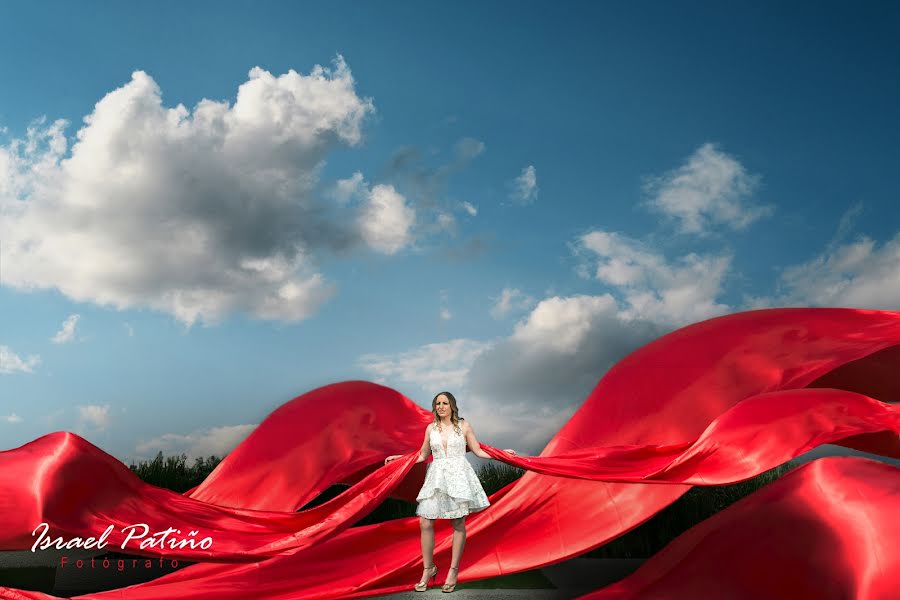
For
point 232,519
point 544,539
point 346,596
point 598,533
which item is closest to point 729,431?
point 598,533

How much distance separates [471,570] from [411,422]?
2623 mm

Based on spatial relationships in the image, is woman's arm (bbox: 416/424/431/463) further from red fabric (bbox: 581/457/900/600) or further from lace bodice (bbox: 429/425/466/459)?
red fabric (bbox: 581/457/900/600)

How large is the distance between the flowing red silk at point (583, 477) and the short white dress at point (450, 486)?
0.73 ft

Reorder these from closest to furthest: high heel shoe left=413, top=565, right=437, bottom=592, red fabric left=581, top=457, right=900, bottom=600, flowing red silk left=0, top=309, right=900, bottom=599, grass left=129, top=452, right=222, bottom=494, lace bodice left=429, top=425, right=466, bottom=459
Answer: red fabric left=581, top=457, right=900, bottom=600 < flowing red silk left=0, top=309, right=900, bottom=599 < lace bodice left=429, top=425, right=466, bottom=459 < high heel shoe left=413, top=565, right=437, bottom=592 < grass left=129, top=452, right=222, bottom=494

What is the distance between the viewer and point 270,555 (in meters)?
5.03

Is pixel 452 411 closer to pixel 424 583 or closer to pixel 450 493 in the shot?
pixel 450 493

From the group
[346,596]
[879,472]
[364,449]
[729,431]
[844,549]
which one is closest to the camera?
[844,549]

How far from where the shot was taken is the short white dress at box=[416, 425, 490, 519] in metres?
4.75

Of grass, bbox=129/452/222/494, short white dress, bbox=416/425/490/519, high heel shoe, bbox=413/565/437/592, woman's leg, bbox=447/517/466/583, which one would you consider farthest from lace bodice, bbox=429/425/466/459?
grass, bbox=129/452/222/494

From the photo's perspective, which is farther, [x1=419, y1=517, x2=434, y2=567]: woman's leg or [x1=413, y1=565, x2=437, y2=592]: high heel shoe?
[x1=413, y1=565, x2=437, y2=592]: high heel shoe

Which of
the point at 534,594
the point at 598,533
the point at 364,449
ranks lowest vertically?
the point at 534,594

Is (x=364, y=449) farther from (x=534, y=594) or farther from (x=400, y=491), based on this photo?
(x=534, y=594)

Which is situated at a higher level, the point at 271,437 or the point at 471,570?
the point at 271,437

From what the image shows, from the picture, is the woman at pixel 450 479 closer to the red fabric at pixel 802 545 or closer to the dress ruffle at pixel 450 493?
the dress ruffle at pixel 450 493
